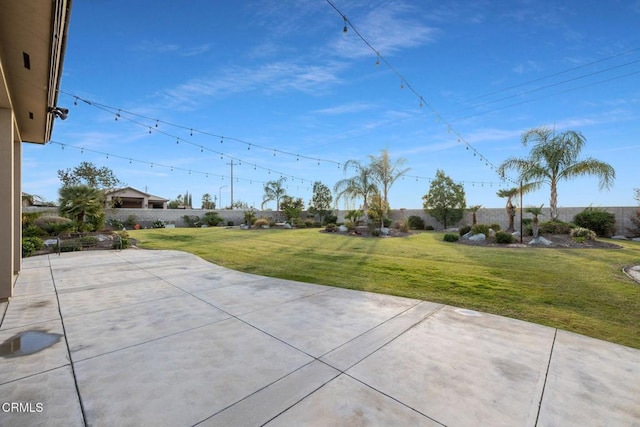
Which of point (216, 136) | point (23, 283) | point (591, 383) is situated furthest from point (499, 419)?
point (216, 136)

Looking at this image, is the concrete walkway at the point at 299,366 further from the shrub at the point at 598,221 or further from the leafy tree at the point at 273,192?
the leafy tree at the point at 273,192

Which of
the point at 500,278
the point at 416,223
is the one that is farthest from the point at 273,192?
the point at 500,278

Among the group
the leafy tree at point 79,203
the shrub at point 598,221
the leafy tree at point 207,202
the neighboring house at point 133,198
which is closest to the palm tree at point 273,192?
the leafy tree at point 79,203

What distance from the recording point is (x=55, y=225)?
11.7 metres

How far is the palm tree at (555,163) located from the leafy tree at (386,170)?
5.55 m

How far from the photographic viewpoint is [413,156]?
16.1 meters

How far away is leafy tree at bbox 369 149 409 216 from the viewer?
16344mm

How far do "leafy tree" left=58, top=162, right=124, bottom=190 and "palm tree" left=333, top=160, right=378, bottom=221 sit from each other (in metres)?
23.4

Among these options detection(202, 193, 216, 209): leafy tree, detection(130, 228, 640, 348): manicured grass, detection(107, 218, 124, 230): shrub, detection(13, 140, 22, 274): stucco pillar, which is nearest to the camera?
detection(130, 228, 640, 348): manicured grass

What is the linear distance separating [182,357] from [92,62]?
8613 mm

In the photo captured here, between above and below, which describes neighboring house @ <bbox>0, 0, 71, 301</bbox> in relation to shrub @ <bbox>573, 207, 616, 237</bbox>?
above

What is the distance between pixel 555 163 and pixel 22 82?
17.4 meters

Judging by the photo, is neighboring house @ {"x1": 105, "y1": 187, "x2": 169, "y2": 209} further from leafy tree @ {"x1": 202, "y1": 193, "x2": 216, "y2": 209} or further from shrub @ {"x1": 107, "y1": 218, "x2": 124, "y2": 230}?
leafy tree @ {"x1": 202, "y1": 193, "x2": 216, "y2": 209}

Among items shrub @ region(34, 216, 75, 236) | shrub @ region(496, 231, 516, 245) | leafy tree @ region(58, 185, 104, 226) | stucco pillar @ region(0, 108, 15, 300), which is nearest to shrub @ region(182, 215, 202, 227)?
leafy tree @ region(58, 185, 104, 226)
